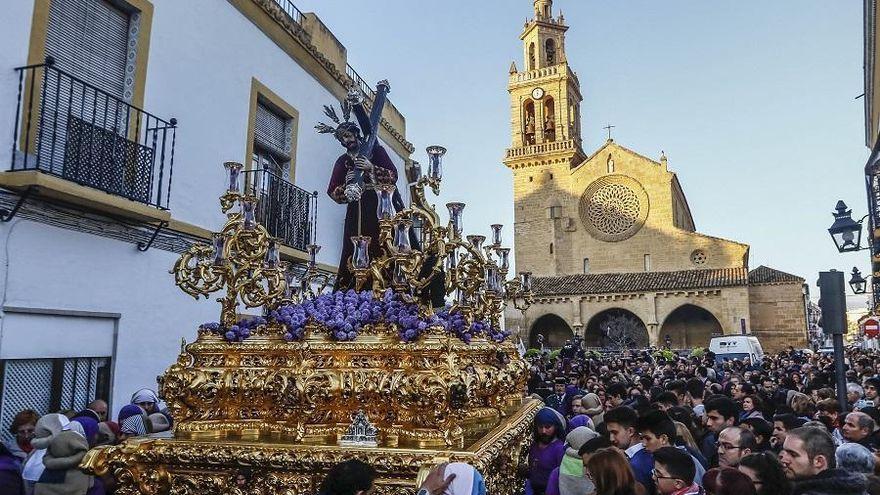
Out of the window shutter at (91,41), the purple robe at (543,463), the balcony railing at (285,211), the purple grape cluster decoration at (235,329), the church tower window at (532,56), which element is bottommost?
the purple robe at (543,463)

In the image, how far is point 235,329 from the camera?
4191 mm

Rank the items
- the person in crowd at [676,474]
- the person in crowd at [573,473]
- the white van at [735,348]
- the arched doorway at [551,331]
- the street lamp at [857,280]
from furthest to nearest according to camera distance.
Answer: the arched doorway at [551,331]
the white van at [735,348]
the street lamp at [857,280]
the person in crowd at [573,473]
the person in crowd at [676,474]

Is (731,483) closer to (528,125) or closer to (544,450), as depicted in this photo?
(544,450)

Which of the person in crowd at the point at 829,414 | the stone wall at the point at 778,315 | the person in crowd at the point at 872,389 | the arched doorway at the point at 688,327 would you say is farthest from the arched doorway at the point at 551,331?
the person in crowd at the point at 829,414

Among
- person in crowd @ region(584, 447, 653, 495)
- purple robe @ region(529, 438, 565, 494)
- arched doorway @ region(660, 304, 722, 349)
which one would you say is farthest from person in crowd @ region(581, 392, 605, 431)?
arched doorway @ region(660, 304, 722, 349)

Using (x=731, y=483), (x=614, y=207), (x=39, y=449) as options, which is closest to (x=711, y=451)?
(x=731, y=483)

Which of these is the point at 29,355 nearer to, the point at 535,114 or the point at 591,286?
the point at 591,286

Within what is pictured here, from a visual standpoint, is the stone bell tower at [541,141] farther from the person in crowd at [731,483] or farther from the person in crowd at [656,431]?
the person in crowd at [731,483]

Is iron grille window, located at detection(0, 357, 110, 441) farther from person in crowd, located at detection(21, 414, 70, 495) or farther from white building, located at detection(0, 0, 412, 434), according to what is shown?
person in crowd, located at detection(21, 414, 70, 495)

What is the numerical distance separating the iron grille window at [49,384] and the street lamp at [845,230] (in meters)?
8.03

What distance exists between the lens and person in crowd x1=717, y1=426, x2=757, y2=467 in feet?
11.9

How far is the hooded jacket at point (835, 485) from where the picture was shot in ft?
7.52

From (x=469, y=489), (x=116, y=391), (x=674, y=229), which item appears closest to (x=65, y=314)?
(x=116, y=391)

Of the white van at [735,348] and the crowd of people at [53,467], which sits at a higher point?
the white van at [735,348]
